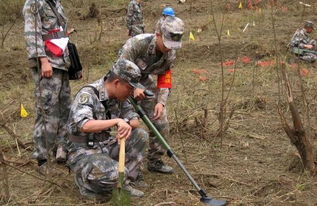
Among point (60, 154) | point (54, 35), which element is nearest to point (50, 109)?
point (60, 154)

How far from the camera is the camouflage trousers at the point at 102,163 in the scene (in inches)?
127

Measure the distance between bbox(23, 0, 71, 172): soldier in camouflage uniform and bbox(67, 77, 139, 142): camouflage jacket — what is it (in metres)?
0.47

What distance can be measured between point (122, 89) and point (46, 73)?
0.82m

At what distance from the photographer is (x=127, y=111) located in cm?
353

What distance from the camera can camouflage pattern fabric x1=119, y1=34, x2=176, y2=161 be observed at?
3.65m

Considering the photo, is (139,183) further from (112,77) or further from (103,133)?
(112,77)

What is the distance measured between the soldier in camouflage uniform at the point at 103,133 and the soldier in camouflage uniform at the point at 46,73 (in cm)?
47

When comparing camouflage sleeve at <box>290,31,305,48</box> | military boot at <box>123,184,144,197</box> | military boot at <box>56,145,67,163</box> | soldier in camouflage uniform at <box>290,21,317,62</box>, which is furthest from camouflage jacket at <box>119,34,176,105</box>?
camouflage sleeve at <box>290,31,305,48</box>

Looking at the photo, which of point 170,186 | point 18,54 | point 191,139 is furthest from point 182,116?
point 18,54

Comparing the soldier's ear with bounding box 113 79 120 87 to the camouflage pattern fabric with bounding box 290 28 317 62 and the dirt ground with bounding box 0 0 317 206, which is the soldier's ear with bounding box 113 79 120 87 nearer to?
the dirt ground with bounding box 0 0 317 206

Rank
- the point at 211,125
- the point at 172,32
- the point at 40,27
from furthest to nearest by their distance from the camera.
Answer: the point at 211,125 < the point at 40,27 < the point at 172,32

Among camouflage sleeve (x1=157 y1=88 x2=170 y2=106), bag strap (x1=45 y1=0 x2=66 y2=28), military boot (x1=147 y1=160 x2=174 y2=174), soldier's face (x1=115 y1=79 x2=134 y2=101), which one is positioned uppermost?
bag strap (x1=45 y1=0 x2=66 y2=28)

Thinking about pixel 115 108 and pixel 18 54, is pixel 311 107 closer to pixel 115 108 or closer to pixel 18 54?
pixel 115 108

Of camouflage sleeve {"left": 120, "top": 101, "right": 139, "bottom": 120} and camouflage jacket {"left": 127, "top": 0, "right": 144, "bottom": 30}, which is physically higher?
camouflage sleeve {"left": 120, "top": 101, "right": 139, "bottom": 120}
